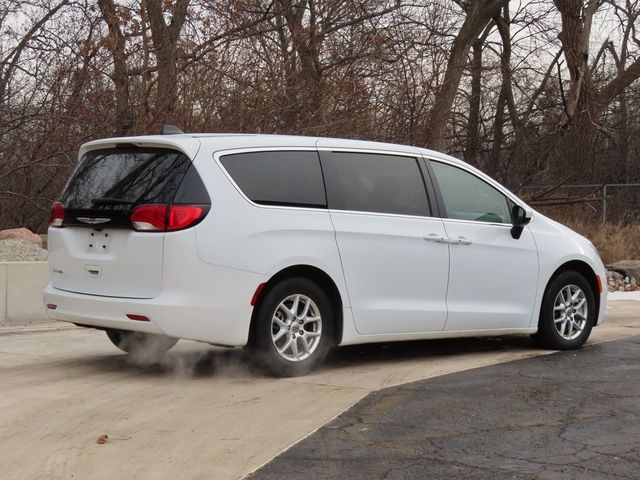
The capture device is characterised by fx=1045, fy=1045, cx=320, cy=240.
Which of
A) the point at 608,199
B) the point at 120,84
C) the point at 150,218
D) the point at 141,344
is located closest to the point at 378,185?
the point at 150,218

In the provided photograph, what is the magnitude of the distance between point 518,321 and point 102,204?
151 inches

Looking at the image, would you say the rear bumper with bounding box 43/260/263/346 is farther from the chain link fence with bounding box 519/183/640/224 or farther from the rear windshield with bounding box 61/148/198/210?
the chain link fence with bounding box 519/183/640/224

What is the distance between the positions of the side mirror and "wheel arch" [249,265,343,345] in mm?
2019

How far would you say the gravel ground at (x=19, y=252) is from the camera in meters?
11.8

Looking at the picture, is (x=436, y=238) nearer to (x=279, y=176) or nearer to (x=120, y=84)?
(x=279, y=176)

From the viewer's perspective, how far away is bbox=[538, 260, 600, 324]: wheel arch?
960cm

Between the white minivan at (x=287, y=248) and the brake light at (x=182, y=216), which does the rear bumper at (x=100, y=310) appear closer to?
the white minivan at (x=287, y=248)

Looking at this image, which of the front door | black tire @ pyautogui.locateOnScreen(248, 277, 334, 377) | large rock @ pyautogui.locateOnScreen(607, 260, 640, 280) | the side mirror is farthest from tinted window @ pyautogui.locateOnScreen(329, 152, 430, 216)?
large rock @ pyautogui.locateOnScreen(607, 260, 640, 280)

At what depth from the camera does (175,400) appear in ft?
23.2

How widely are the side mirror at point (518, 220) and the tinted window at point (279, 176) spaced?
2.02 m

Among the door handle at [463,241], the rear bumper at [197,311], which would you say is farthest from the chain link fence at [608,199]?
the rear bumper at [197,311]

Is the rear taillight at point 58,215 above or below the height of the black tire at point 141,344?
above

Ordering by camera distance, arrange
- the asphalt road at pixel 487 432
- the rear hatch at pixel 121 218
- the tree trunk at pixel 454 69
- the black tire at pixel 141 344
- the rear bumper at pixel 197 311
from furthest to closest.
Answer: the tree trunk at pixel 454 69, the black tire at pixel 141 344, the rear hatch at pixel 121 218, the rear bumper at pixel 197 311, the asphalt road at pixel 487 432

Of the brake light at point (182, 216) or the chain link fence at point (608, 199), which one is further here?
the chain link fence at point (608, 199)
